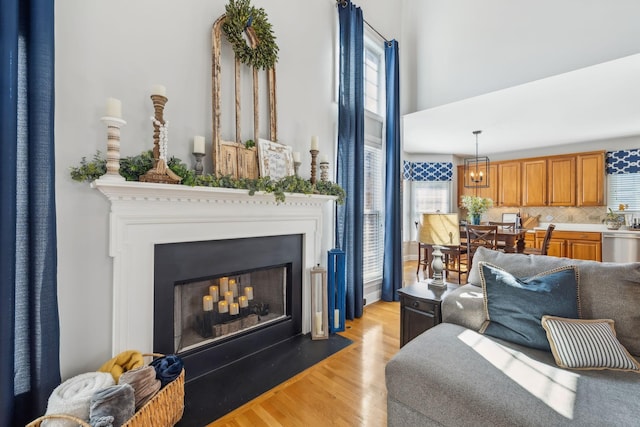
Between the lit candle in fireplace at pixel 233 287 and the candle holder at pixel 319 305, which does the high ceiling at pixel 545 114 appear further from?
the lit candle in fireplace at pixel 233 287

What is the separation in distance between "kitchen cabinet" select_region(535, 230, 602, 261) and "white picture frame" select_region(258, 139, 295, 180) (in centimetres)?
555

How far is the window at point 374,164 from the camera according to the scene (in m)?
3.86

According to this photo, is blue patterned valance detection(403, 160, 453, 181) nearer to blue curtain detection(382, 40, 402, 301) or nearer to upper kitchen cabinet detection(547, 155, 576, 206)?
upper kitchen cabinet detection(547, 155, 576, 206)

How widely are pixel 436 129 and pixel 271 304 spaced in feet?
13.8

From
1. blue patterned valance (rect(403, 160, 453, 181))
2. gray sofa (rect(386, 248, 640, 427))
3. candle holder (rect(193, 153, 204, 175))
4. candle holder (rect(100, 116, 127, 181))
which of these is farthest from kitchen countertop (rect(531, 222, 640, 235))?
candle holder (rect(100, 116, 127, 181))

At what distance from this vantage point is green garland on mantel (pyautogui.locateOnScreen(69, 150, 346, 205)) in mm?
1595

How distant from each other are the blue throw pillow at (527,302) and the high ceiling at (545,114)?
8.67 ft

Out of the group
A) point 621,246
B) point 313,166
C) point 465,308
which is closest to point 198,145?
point 313,166

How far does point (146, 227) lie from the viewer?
179 cm

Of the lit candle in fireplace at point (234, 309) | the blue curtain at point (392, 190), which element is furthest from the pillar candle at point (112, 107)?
the blue curtain at point (392, 190)

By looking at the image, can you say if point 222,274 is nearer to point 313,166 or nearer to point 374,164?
point 313,166

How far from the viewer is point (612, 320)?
5.00 feet

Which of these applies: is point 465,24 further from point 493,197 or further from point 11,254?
point 11,254

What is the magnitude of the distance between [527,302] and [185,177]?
2.11 meters
